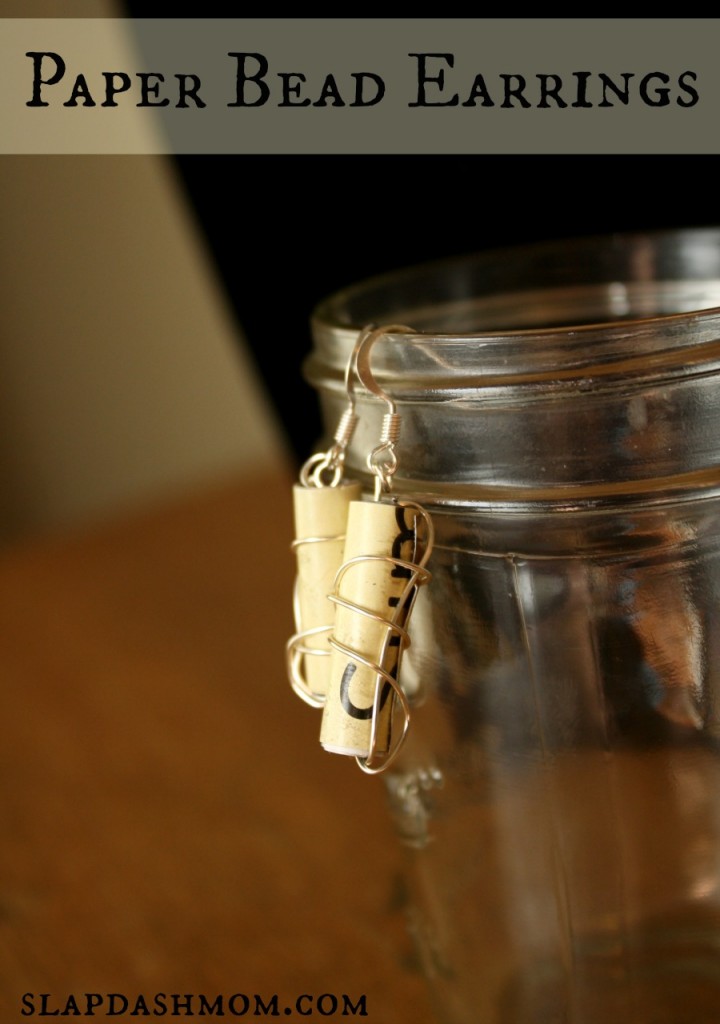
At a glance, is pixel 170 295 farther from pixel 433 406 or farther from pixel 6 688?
pixel 433 406

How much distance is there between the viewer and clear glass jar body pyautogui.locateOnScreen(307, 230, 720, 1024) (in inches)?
11.7

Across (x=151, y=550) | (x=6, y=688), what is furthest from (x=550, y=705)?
(x=151, y=550)

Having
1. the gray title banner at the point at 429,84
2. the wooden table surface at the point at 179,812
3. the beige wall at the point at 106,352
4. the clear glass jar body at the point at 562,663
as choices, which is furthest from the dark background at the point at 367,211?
the beige wall at the point at 106,352

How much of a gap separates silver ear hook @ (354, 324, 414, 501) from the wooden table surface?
0.20m

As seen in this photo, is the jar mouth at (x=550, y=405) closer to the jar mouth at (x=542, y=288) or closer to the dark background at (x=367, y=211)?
the jar mouth at (x=542, y=288)

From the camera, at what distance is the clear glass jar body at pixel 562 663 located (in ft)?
0.98

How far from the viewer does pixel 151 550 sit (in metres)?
0.83

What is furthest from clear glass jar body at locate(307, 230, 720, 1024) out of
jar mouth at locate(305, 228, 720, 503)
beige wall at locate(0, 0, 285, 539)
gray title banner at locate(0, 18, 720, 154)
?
beige wall at locate(0, 0, 285, 539)

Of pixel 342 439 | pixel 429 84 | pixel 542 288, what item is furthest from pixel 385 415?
pixel 429 84

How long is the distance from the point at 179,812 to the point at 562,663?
0.87 feet

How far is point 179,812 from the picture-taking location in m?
0.53

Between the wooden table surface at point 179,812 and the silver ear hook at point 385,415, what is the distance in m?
0.20

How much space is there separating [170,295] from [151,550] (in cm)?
104

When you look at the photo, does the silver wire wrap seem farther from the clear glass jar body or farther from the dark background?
the dark background
